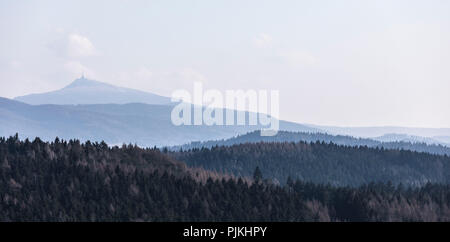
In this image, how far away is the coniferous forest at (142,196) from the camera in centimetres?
9919

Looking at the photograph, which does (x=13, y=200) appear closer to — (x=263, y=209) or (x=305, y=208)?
(x=263, y=209)

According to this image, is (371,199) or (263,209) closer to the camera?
(263,209)

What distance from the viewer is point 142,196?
349ft

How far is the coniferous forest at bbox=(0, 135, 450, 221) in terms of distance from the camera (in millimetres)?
99188

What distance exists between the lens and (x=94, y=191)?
105562mm

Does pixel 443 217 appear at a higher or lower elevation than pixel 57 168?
lower
